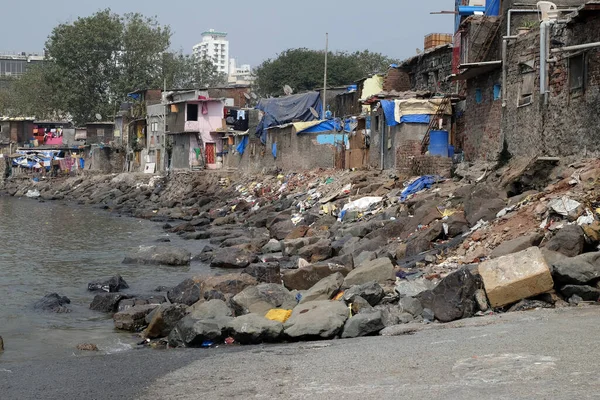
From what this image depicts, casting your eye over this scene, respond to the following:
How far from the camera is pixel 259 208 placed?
34.0 metres

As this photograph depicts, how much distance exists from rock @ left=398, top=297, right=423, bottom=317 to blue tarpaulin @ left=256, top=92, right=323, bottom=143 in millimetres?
33406

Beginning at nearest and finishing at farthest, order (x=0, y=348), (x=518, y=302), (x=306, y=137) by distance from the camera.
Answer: (x=518, y=302), (x=0, y=348), (x=306, y=137)

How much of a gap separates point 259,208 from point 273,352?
77.8ft

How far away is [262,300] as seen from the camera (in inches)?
542

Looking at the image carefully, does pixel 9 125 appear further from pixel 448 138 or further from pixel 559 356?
pixel 559 356

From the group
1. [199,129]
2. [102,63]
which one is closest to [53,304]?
[199,129]

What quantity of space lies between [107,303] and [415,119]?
14719mm

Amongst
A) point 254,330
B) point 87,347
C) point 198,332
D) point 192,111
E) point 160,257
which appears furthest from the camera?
point 192,111

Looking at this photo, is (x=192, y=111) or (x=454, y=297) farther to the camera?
(x=192, y=111)

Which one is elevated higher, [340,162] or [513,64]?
[513,64]

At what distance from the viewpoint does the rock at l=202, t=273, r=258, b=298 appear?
1552 cm

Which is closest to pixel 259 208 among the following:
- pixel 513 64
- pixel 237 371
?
pixel 513 64

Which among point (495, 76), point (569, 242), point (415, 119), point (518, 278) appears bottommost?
point (518, 278)

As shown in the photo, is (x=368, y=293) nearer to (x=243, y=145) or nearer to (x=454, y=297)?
(x=454, y=297)
